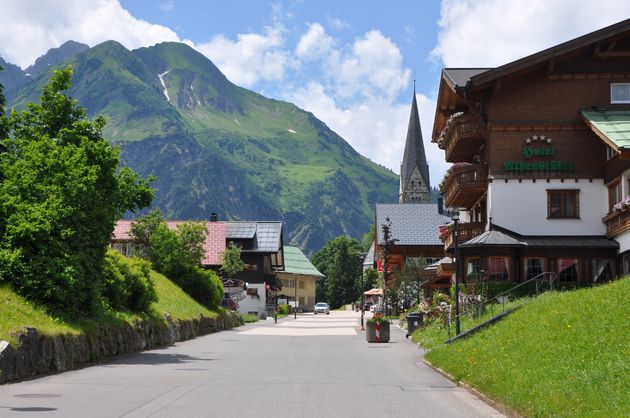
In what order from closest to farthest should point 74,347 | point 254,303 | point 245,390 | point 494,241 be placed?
point 245,390, point 74,347, point 494,241, point 254,303

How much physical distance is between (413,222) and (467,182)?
49.7 meters

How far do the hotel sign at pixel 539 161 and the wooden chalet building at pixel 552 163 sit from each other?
0.05 m

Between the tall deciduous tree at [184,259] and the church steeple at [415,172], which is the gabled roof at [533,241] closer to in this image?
the tall deciduous tree at [184,259]

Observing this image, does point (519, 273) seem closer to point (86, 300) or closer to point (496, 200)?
point (496, 200)

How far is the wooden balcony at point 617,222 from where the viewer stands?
32.7 metres

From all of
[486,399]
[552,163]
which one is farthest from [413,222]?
[486,399]

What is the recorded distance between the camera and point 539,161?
118 ft

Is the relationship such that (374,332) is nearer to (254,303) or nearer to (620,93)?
(620,93)

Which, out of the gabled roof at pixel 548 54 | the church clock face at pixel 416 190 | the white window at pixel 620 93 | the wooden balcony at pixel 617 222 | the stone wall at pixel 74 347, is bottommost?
the stone wall at pixel 74 347

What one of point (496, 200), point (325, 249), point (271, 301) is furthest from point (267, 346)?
point (325, 249)

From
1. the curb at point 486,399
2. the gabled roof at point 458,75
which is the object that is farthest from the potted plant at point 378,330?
the curb at point 486,399

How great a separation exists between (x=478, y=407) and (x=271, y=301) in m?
87.4

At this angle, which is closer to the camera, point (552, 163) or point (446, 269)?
point (552, 163)

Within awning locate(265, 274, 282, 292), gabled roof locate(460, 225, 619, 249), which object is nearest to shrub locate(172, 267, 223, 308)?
gabled roof locate(460, 225, 619, 249)
